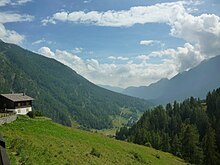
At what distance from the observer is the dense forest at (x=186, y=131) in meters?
108

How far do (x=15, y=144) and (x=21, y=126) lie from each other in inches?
700

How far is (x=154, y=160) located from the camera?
Answer: 61312mm

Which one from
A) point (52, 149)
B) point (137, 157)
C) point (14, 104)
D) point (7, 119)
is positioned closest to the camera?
point (52, 149)

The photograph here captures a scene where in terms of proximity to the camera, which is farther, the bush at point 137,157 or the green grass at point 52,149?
the bush at point 137,157

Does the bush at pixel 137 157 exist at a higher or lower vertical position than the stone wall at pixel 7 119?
lower

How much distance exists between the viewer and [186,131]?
11450cm

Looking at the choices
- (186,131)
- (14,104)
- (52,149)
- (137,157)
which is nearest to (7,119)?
(52,149)

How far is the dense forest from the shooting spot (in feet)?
356

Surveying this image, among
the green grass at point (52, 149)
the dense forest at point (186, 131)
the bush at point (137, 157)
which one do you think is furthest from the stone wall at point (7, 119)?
the dense forest at point (186, 131)

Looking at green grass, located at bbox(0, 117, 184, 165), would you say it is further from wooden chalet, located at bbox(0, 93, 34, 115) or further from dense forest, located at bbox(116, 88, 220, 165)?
dense forest, located at bbox(116, 88, 220, 165)

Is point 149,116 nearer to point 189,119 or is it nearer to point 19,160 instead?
point 189,119

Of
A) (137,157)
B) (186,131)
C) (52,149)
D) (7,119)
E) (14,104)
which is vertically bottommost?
(186,131)

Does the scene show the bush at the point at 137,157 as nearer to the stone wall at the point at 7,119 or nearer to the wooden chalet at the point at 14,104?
the stone wall at the point at 7,119

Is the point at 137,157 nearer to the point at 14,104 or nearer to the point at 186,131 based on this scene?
the point at 14,104
